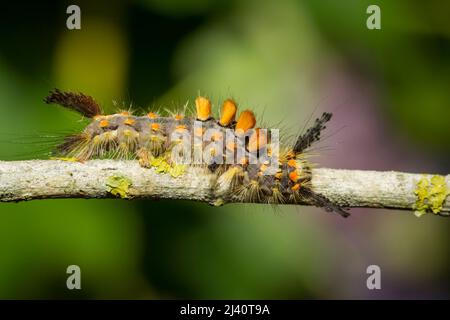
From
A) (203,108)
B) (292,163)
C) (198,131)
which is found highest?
(203,108)

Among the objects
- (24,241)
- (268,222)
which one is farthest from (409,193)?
(24,241)

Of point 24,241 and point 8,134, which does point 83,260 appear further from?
point 8,134

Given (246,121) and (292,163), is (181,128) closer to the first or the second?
(246,121)

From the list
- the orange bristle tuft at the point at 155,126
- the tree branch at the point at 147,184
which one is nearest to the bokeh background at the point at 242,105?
the orange bristle tuft at the point at 155,126

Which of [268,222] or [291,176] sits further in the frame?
[268,222]

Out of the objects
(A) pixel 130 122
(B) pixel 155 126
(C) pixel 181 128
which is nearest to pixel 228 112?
(C) pixel 181 128
